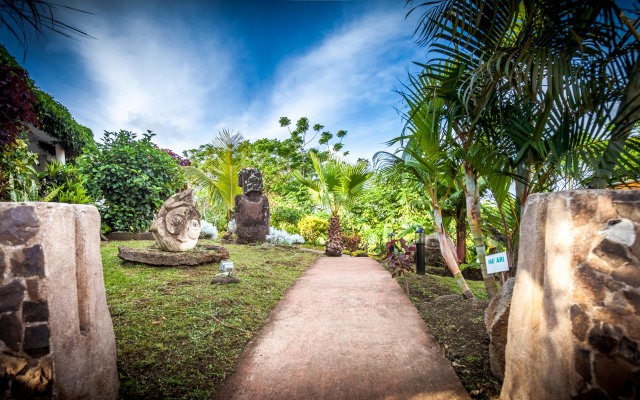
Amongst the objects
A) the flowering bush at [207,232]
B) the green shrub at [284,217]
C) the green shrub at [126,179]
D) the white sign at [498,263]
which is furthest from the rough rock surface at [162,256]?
the green shrub at [284,217]

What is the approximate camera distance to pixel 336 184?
24.0ft

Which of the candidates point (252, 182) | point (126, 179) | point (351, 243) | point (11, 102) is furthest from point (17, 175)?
point (351, 243)

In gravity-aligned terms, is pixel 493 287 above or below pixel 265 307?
above

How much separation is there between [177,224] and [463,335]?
3912 mm

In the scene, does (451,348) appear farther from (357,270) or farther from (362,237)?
(362,237)

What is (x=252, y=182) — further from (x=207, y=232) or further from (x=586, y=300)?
(x=586, y=300)

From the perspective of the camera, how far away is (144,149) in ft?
20.4

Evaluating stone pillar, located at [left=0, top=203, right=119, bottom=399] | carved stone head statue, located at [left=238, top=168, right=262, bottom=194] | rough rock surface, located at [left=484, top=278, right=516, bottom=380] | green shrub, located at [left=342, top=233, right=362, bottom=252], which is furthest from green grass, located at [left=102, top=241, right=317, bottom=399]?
green shrub, located at [left=342, top=233, right=362, bottom=252]

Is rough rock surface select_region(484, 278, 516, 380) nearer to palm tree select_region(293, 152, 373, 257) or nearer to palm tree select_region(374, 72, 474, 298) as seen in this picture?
palm tree select_region(374, 72, 474, 298)

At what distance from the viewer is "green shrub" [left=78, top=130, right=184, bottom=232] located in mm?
5898

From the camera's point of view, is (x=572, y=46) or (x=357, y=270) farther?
(x=357, y=270)

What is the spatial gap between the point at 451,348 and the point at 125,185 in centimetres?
645

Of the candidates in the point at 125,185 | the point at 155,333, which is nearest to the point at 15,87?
the point at 125,185

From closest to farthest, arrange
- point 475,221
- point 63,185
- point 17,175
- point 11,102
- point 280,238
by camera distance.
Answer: point 475,221
point 11,102
point 17,175
point 63,185
point 280,238
